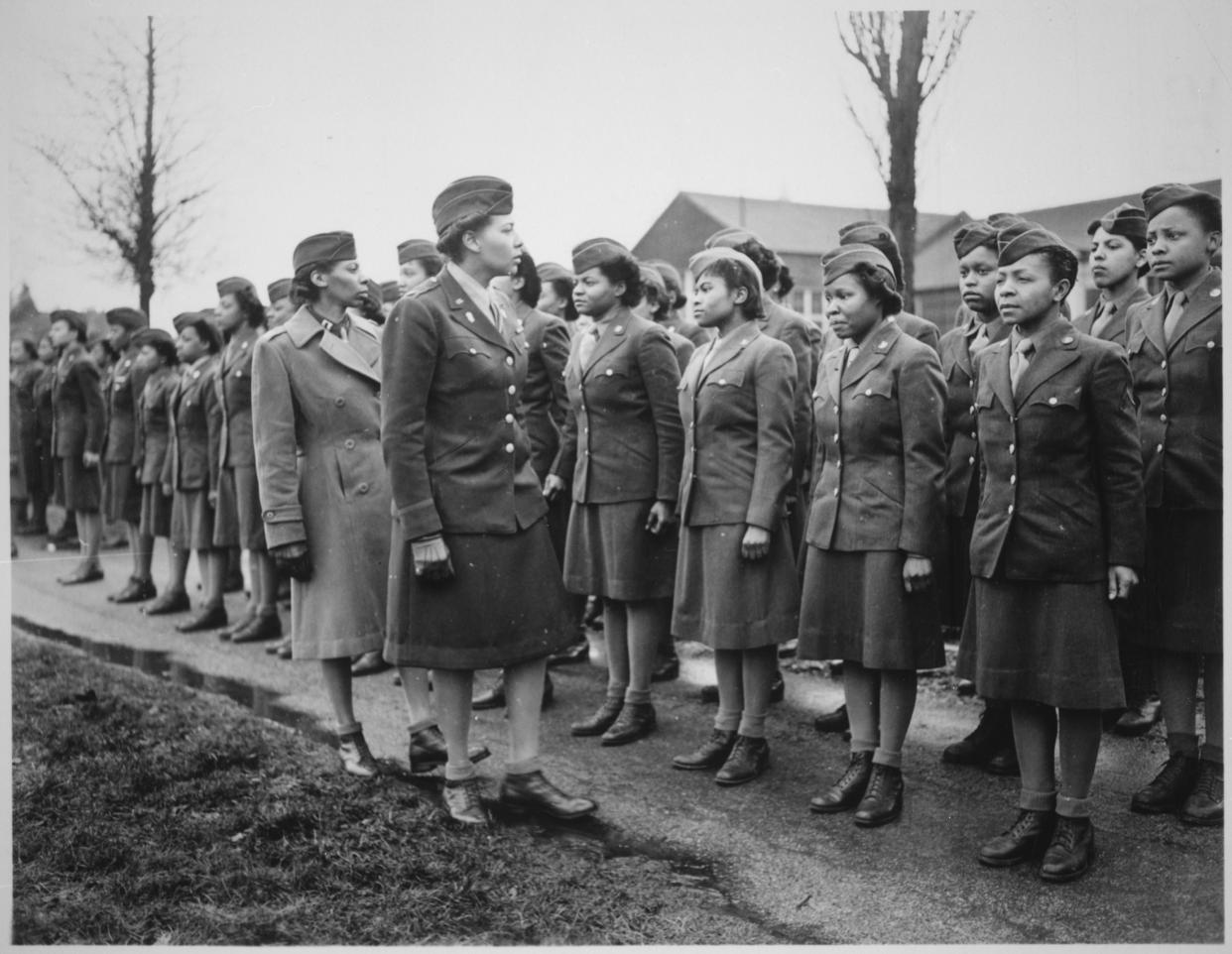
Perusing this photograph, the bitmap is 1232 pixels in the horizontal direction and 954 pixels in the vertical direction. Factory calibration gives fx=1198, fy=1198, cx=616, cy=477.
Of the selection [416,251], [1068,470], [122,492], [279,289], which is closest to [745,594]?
[1068,470]

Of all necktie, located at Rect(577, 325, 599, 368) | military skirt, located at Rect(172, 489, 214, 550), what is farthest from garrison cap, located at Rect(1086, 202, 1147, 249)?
military skirt, located at Rect(172, 489, 214, 550)

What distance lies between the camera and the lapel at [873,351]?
4492 millimetres

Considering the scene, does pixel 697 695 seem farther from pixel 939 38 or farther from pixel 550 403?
pixel 939 38

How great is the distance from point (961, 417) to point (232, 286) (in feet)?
15.1

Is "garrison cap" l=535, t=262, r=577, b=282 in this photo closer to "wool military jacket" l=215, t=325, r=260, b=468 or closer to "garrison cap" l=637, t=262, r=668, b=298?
"garrison cap" l=637, t=262, r=668, b=298

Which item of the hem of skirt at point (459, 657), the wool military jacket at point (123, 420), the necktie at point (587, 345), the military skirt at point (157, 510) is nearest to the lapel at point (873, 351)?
the necktie at point (587, 345)

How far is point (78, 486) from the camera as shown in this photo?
9680 millimetres

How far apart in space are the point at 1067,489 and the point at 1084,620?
43 centimetres

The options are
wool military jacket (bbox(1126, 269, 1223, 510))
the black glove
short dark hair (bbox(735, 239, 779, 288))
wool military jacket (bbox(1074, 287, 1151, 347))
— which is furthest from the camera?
short dark hair (bbox(735, 239, 779, 288))

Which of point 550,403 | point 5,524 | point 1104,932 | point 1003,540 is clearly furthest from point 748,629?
point 5,524

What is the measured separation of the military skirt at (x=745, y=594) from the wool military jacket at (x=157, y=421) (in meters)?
5.55

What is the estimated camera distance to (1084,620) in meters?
3.87

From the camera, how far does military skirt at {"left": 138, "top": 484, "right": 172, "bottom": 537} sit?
9156 mm

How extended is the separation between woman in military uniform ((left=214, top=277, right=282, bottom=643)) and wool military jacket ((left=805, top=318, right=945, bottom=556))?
168 inches
